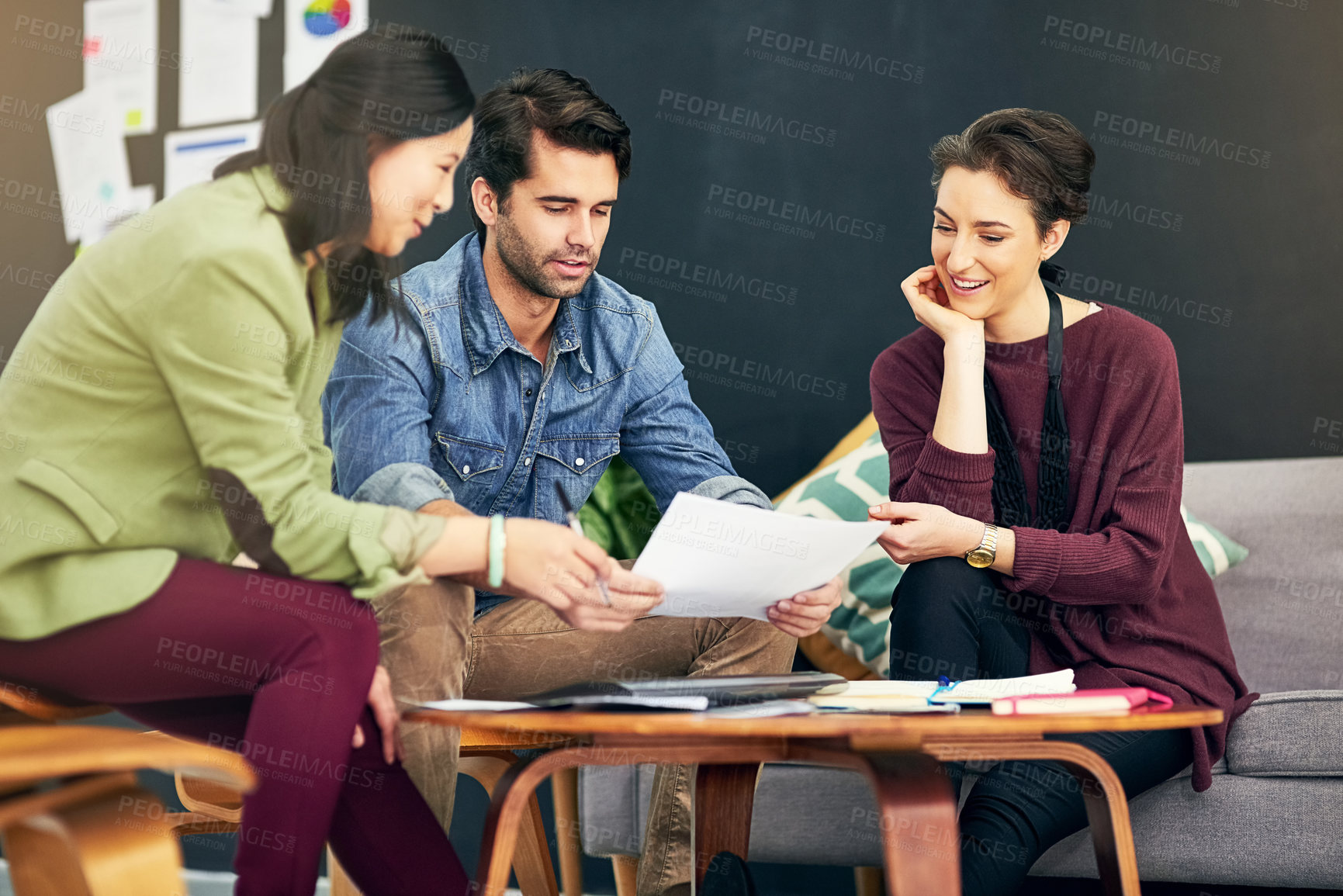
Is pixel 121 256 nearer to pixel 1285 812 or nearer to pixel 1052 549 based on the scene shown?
pixel 1052 549

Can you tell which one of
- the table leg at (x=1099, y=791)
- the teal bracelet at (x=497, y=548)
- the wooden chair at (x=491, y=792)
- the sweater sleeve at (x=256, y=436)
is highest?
the sweater sleeve at (x=256, y=436)

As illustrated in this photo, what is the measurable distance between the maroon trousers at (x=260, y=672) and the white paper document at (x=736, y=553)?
0.29m

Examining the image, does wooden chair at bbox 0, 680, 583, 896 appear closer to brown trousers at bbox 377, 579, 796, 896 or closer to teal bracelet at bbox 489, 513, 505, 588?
brown trousers at bbox 377, 579, 796, 896

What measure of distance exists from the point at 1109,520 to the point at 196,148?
82.3 inches

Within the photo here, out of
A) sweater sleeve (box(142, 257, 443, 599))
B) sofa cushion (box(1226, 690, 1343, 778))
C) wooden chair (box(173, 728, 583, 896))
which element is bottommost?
wooden chair (box(173, 728, 583, 896))

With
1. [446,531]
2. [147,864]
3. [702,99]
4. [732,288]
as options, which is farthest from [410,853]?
[702,99]

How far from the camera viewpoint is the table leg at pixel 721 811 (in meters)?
1.32

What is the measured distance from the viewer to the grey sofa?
4.68 ft

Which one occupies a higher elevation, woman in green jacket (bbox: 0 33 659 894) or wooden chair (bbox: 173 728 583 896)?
woman in green jacket (bbox: 0 33 659 894)

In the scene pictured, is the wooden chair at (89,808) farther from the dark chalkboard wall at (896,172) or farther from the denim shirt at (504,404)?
the dark chalkboard wall at (896,172)

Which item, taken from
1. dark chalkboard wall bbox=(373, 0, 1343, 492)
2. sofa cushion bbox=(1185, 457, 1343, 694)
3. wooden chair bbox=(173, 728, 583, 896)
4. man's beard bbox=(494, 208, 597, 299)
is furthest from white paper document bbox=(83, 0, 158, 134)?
sofa cushion bbox=(1185, 457, 1343, 694)

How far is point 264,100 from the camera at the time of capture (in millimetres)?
2541

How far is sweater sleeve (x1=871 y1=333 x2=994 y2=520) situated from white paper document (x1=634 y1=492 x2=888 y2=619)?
1.21 ft

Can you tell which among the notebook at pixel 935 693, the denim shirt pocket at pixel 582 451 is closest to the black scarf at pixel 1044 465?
the notebook at pixel 935 693
